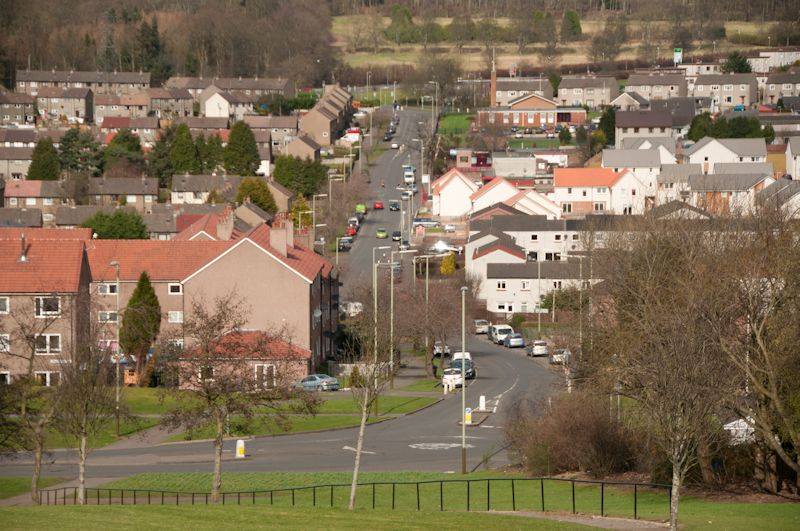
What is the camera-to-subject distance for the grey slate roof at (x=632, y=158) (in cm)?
12044

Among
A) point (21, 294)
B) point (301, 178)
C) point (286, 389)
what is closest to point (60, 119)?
point (301, 178)

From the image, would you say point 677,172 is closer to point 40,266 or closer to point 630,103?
point 630,103

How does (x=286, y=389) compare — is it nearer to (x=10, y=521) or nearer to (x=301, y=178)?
(x=10, y=521)

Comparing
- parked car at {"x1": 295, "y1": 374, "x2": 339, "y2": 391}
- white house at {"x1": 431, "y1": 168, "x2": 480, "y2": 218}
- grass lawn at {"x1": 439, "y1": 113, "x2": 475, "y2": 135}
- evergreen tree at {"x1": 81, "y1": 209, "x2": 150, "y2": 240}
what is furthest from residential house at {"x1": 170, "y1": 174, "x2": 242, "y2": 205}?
parked car at {"x1": 295, "y1": 374, "x2": 339, "y2": 391}

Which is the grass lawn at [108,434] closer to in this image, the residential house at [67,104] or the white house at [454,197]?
the white house at [454,197]

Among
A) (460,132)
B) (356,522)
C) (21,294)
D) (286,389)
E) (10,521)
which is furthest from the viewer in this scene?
(460,132)

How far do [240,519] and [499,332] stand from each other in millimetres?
49870

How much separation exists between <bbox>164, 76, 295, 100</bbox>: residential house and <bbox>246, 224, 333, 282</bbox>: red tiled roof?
94888 millimetres

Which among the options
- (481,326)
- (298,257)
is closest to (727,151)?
(481,326)

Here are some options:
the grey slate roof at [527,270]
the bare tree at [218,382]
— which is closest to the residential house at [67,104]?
the grey slate roof at [527,270]

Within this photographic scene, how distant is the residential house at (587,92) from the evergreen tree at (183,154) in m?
51.6

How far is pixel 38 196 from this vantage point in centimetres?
11456

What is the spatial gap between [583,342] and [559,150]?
87.6 meters

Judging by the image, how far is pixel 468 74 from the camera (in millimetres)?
190875
